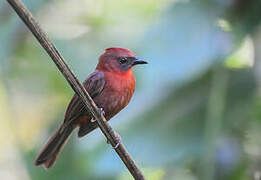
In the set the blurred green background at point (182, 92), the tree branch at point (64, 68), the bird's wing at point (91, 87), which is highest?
the tree branch at point (64, 68)

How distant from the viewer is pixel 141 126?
320 centimetres

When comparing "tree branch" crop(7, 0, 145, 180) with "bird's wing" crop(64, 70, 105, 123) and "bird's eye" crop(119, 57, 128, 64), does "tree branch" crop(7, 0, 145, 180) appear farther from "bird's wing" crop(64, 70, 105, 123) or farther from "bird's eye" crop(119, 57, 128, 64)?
"bird's eye" crop(119, 57, 128, 64)

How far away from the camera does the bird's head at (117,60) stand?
9.71 ft

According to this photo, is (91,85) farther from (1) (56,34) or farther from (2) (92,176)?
(1) (56,34)

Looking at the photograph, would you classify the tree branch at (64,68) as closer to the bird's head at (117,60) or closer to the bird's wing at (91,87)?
the bird's wing at (91,87)

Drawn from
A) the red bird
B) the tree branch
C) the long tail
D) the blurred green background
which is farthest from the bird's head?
the tree branch

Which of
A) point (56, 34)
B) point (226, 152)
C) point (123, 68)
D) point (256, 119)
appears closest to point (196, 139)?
point (226, 152)

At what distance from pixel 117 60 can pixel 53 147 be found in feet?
2.26

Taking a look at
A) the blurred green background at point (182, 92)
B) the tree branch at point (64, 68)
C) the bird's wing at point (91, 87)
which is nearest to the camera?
the tree branch at point (64, 68)

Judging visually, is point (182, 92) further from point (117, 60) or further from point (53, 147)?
point (53, 147)

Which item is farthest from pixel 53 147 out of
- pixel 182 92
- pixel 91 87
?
pixel 182 92

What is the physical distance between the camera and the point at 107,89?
2.93 meters

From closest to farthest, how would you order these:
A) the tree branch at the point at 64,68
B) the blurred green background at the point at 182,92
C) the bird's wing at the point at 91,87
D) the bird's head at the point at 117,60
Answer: the tree branch at the point at 64,68, the bird's wing at the point at 91,87, the bird's head at the point at 117,60, the blurred green background at the point at 182,92

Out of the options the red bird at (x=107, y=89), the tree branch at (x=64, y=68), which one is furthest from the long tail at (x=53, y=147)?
the tree branch at (x=64, y=68)
